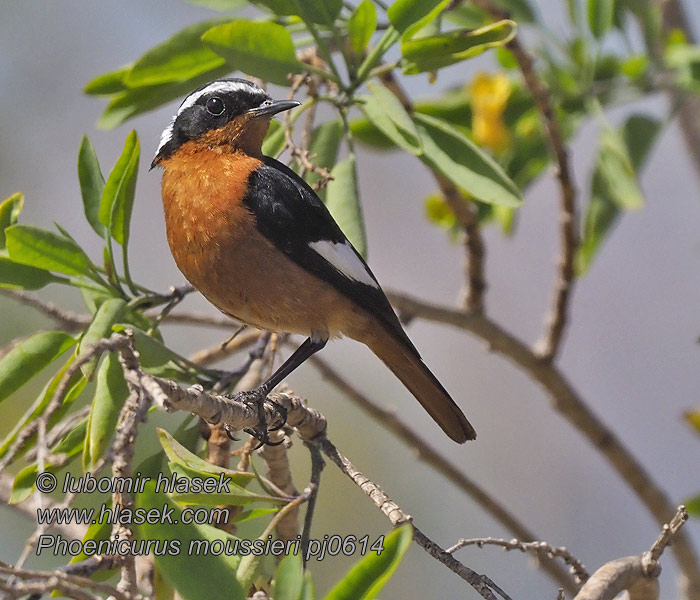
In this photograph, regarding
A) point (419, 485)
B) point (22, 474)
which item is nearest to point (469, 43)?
point (22, 474)

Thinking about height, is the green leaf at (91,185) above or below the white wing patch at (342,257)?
above

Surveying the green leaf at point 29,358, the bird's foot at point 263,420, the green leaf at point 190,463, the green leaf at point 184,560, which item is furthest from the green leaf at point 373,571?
the green leaf at point 29,358

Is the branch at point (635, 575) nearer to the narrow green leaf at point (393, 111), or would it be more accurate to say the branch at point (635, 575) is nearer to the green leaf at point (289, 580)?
the green leaf at point (289, 580)

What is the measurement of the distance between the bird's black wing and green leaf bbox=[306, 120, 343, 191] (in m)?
0.07

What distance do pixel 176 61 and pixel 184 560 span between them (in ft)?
4.39

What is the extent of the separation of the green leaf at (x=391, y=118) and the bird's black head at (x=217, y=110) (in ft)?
1.25

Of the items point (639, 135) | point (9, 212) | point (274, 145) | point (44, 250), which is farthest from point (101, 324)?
point (639, 135)

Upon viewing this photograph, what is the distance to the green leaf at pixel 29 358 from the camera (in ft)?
6.09

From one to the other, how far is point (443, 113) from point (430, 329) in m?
2.22

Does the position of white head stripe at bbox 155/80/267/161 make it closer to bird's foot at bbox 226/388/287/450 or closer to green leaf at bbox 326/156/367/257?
green leaf at bbox 326/156/367/257

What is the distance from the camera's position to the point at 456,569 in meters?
1.45

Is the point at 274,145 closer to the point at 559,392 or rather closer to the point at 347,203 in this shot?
the point at 347,203

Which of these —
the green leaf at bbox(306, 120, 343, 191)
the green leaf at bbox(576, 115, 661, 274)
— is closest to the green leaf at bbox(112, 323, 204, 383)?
the green leaf at bbox(306, 120, 343, 191)

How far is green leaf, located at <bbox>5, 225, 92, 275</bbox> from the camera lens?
6.13 ft
